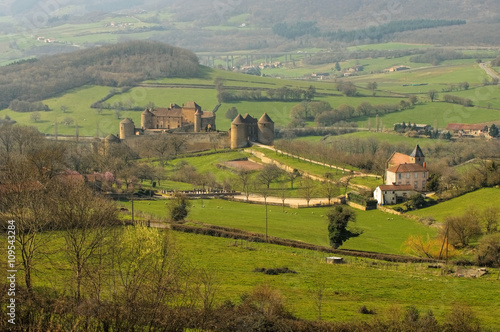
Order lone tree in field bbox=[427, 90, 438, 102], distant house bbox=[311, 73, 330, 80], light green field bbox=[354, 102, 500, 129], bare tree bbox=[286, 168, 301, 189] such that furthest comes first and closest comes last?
distant house bbox=[311, 73, 330, 80]
lone tree in field bbox=[427, 90, 438, 102]
light green field bbox=[354, 102, 500, 129]
bare tree bbox=[286, 168, 301, 189]

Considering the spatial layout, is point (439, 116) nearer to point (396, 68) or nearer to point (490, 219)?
point (396, 68)

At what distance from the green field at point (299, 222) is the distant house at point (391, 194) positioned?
302cm

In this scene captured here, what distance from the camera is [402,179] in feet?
201

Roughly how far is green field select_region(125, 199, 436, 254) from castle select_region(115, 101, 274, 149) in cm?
2697

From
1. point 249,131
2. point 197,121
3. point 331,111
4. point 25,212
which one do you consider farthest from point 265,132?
point 25,212

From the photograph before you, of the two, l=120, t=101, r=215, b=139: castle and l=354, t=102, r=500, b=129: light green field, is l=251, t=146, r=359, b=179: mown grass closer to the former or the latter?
l=120, t=101, r=215, b=139: castle

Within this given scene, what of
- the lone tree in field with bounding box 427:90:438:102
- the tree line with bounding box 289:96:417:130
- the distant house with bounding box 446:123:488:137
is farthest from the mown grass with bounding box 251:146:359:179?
the lone tree in field with bounding box 427:90:438:102

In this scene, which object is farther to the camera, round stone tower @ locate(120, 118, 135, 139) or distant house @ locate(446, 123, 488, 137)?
distant house @ locate(446, 123, 488, 137)

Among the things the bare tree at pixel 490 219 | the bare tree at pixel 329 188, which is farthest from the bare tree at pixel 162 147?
the bare tree at pixel 490 219

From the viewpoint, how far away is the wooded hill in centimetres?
11744

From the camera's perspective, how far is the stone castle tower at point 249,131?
82.8 meters

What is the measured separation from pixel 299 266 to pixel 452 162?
49.4m

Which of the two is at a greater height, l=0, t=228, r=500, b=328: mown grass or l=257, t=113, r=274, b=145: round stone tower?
l=0, t=228, r=500, b=328: mown grass

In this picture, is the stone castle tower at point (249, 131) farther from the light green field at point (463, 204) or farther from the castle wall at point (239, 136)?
the light green field at point (463, 204)
